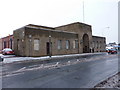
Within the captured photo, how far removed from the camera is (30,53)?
21562 millimetres

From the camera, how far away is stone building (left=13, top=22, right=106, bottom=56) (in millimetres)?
21656

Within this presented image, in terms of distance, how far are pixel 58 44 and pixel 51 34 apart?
330 centimetres

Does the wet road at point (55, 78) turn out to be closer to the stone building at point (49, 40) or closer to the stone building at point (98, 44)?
the stone building at point (49, 40)

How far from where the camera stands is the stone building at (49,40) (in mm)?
21656

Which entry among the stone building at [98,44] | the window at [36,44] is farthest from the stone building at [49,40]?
the stone building at [98,44]

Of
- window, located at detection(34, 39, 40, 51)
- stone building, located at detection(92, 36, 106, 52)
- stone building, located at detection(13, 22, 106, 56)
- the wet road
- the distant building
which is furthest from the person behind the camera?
stone building, located at detection(92, 36, 106, 52)

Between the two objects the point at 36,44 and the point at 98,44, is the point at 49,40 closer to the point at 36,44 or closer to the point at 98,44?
the point at 36,44

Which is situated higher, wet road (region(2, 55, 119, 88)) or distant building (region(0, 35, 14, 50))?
distant building (region(0, 35, 14, 50))

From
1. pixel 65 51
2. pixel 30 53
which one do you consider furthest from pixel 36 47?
pixel 65 51

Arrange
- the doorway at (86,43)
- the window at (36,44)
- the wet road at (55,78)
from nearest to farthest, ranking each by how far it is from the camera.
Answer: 1. the wet road at (55,78)
2. the window at (36,44)
3. the doorway at (86,43)

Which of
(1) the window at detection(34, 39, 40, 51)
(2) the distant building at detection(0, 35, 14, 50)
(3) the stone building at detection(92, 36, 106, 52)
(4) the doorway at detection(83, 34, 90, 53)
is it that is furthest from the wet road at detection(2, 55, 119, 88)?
(3) the stone building at detection(92, 36, 106, 52)

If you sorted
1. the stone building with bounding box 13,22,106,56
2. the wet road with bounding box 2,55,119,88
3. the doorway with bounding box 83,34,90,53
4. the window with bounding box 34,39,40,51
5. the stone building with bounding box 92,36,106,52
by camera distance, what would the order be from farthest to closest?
the stone building with bounding box 92,36,106,52 → the doorway with bounding box 83,34,90,53 → the window with bounding box 34,39,40,51 → the stone building with bounding box 13,22,106,56 → the wet road with bounding box 2,55,119,88

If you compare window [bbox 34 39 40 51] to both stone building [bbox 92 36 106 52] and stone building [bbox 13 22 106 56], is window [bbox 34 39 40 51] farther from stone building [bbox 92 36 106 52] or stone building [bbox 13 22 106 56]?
stone building [bbox 92 36 106 52]

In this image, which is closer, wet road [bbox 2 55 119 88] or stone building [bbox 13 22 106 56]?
wet road [bbox 2 55 119 88]
